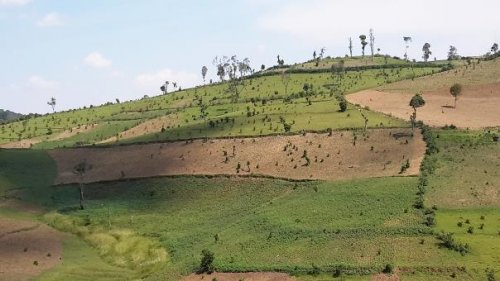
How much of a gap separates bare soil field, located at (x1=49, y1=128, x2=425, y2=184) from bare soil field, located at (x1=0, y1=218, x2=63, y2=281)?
20.9 metres

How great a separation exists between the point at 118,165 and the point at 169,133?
18576 millimetres

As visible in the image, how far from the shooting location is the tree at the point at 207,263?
66438 millimetres

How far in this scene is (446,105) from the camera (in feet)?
427

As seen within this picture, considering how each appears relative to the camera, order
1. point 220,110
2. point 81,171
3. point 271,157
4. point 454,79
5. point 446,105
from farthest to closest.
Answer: point 220,110 < point 454,79 < point 446,105 < point 271,157 < point 81,171

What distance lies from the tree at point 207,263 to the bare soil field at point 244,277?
65 cm

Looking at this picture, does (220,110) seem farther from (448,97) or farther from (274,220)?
(274,220)

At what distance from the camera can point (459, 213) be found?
73000 millimetres

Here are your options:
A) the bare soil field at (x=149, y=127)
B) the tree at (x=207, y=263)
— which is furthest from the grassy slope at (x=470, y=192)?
the bare soil field at (x=149, y=127)

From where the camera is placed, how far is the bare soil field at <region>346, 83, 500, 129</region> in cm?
11419

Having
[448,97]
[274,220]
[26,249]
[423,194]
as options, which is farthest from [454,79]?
[26,249]

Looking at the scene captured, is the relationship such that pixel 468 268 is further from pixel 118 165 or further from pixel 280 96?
pixel 280 96

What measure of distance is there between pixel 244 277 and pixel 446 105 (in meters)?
81.8

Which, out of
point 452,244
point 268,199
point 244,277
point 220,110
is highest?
point 220,110

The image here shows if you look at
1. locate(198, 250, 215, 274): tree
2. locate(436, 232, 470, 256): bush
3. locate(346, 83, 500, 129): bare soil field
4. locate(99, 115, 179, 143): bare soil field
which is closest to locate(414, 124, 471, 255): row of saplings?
locate(436, 232, 470, 256): bush
